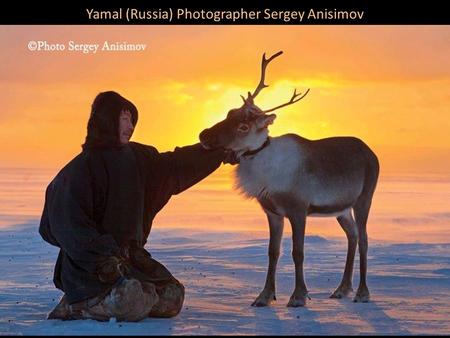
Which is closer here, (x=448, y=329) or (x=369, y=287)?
(x=448, y=329)

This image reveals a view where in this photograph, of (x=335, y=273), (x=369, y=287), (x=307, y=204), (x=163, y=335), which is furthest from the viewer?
(x=335, y=273)

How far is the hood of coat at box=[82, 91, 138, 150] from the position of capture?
716 cm

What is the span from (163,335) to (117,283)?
2.25 ft

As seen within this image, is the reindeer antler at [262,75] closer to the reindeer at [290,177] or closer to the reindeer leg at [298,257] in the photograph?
the reindeer at [290,177]

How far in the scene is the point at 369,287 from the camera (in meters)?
9.26

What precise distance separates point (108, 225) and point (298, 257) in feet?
6.65

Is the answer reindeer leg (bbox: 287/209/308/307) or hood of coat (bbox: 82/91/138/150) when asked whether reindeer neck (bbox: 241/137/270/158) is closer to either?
reindeer leg (bbox: 287/209/308/307)

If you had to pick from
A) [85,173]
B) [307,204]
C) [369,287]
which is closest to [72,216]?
[85,173]

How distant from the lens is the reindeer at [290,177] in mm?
8227

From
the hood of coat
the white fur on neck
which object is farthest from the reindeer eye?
the hood of coat

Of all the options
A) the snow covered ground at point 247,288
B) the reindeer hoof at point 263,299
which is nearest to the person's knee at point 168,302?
the snow covered ground at point 247,288

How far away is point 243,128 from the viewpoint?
8.22m

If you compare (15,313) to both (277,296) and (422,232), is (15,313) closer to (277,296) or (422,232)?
(277,296)

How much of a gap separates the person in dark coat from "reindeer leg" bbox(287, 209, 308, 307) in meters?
1.30
